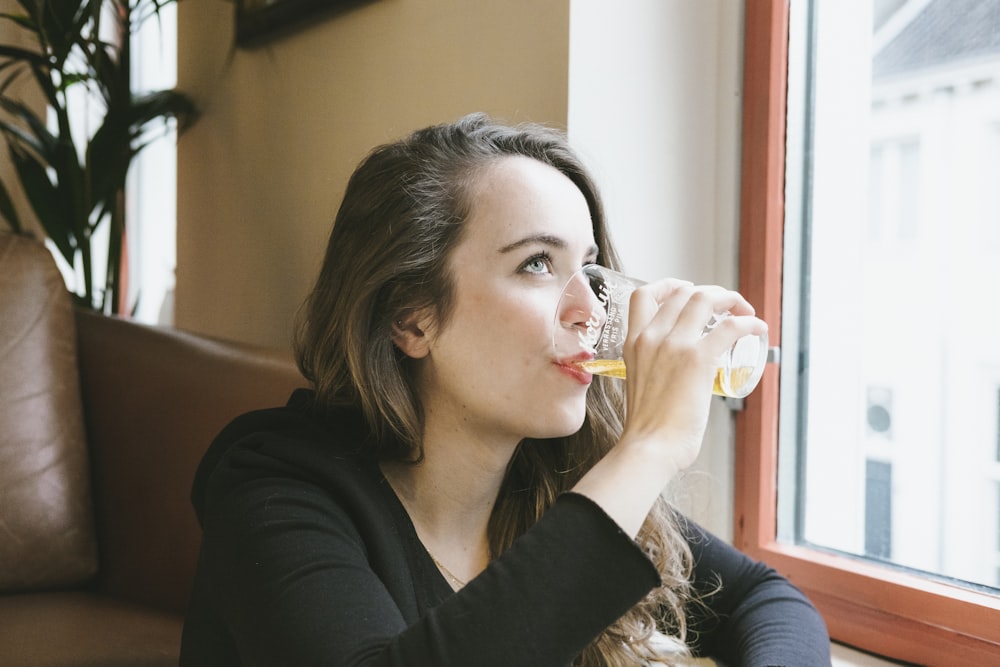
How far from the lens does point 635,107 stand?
132 cm

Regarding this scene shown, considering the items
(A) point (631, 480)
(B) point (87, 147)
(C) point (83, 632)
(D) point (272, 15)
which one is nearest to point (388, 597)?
(A) point (631, 480)

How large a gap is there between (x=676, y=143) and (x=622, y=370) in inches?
23.2

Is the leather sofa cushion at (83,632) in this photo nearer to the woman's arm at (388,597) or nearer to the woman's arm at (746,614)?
the woman's arm at (388,597)

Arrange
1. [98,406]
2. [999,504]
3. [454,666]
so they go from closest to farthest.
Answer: [454,666], [999,504], [98,406]

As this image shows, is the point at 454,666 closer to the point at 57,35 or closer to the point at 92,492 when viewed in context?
the point at 92,492

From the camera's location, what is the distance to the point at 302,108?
5.90ft

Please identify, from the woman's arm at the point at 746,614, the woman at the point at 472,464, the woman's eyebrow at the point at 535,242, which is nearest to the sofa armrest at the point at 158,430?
the woman at the point at 472,464

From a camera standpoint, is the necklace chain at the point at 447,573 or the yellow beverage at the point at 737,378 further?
the necklace chain at the point at 447,573

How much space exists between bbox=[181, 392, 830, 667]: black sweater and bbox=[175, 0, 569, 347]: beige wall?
61 centimetres

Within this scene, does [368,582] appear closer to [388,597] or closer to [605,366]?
[388,597]

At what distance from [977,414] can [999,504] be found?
4.5 inches

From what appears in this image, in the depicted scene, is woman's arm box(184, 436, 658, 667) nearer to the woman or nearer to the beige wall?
the woman

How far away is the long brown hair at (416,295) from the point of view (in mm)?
1020

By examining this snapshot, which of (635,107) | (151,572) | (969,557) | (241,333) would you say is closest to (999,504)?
(969,557)
